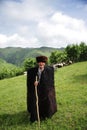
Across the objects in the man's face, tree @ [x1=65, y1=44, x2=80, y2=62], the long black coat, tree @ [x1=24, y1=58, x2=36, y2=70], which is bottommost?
the long black coat

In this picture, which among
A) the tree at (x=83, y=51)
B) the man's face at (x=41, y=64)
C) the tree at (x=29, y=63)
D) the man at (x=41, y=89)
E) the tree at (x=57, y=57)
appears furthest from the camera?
the tree at (x=29, y=63)

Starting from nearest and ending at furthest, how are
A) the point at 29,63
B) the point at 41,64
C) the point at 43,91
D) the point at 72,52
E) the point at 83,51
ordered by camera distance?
the point at 41,64 → the point at 43,91 → the point at 83,51 → the point at 72,52 → the point at 29,63

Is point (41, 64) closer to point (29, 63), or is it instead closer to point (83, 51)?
point (83, 51)

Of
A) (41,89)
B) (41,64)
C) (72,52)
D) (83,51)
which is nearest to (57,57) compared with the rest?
(72,52)

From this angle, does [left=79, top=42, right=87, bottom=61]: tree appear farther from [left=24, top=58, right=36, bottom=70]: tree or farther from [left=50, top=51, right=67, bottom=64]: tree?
[left=24, top=58, right=36, bottom=70]: tree

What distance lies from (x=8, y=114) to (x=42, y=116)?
9.39 feet

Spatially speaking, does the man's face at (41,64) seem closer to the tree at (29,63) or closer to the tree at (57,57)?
the tree at (57,57)

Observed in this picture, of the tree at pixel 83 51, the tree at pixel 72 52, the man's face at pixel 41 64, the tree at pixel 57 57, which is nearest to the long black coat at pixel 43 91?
the man's face at pixel 41 64

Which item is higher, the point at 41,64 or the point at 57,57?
the point at 57,57

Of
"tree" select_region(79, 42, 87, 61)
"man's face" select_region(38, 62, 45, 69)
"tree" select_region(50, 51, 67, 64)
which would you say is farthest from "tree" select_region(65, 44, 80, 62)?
"man's face" select_region(38, 62, 45, 69)

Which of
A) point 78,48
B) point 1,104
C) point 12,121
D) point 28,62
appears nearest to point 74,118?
point 12,121

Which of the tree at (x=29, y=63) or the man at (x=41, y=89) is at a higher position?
the tree at (x=29, y=63)

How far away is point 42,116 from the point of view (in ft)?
42.4

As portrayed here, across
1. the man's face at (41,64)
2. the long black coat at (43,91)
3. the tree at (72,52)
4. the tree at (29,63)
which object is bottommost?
the long black coat at (43,91)
